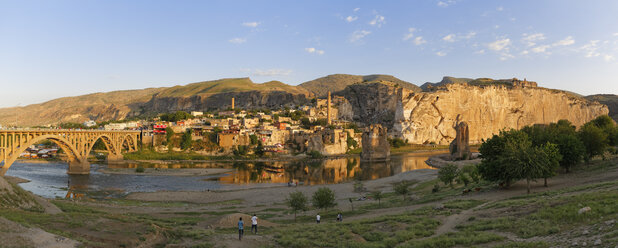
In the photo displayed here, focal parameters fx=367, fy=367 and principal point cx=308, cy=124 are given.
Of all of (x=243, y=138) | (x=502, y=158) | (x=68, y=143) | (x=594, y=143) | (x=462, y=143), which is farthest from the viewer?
(x=243, y=138)

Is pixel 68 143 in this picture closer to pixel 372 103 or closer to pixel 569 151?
pixel 569 151

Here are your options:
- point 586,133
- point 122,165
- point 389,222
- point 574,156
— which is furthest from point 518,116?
point 389,222

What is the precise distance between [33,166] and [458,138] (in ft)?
294

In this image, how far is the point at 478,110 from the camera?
17100 cm

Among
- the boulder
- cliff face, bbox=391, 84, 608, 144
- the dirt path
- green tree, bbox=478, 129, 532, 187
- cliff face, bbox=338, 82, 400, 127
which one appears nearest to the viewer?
the boulder

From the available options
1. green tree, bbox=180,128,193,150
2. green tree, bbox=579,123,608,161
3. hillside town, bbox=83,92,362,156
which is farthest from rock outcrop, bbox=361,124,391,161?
green tree, bbox=579,123,608,161

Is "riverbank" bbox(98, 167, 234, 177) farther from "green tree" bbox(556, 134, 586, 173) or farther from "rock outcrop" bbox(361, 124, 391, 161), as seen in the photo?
"green tree" bbox(556, 134, 586, 173)

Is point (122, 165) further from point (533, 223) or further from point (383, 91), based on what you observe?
point (383, 91)

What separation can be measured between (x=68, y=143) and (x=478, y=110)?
16140cm

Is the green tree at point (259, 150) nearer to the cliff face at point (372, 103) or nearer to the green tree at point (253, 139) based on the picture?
the green tree at point (253, 139)

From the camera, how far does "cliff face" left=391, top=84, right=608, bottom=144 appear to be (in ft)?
516

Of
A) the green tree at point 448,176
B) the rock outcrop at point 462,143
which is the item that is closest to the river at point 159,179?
the rock outcrop at point 462,143

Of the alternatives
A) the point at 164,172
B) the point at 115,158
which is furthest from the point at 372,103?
the point at 164,172

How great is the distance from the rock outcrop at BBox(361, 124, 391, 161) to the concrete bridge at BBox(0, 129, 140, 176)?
62.6m
